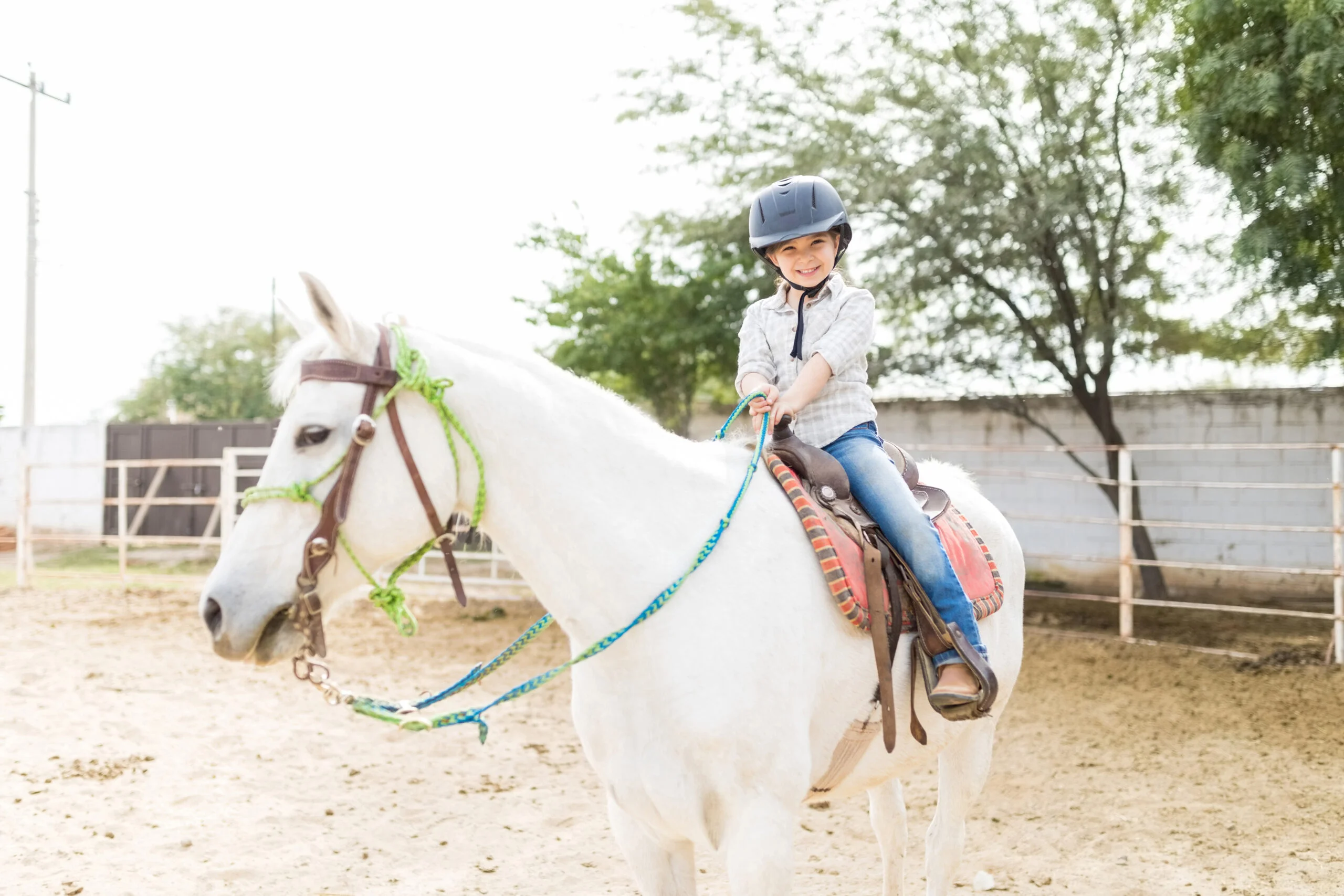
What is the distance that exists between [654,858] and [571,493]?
34.0 inches

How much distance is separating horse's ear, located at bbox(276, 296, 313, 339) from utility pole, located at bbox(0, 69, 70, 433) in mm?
18135

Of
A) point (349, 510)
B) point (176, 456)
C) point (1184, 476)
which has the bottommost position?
point (176, 456)

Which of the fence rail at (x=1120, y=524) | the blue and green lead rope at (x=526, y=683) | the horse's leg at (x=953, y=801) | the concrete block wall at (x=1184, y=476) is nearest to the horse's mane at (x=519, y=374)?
the blue and green lead rope at (x=526, y=683)

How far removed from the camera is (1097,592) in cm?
1038

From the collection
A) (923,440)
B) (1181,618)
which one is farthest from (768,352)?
(923,440)

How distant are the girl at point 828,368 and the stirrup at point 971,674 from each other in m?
0.02

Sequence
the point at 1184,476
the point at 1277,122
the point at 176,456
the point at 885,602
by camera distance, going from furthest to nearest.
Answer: the point at 176,456, the point at 1184,476, the point at 1277,122, the point at 885,602

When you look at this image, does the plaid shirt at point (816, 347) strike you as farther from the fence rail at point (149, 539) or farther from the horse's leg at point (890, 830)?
the fence rail at point (149, 539)

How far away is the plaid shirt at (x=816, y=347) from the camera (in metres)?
2.27

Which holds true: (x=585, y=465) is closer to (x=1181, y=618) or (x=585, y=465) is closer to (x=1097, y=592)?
(x=1181, y=618)

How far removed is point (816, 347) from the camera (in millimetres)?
2211

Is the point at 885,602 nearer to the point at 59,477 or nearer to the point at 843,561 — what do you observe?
the point at 843,561

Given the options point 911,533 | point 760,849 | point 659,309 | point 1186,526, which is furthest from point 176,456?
point 760,849

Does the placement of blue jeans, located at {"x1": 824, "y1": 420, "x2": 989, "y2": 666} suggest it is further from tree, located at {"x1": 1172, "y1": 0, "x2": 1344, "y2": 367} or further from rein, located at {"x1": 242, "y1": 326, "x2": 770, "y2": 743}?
tree, located at {"x1": 1172, "y1": 0, "x2": 1344, "y2": 367}
